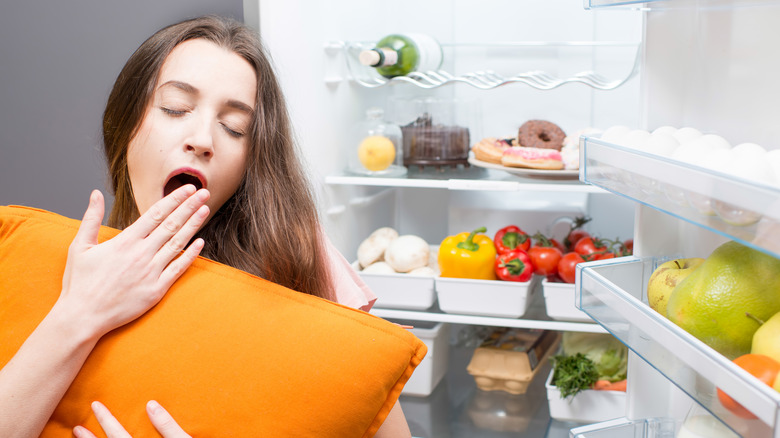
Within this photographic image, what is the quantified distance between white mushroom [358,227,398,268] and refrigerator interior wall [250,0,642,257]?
73 millimetres

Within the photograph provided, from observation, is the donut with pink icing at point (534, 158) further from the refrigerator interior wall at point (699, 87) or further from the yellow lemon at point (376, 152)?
the refrigerator interior wall at point (699, 87)

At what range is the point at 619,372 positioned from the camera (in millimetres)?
1878

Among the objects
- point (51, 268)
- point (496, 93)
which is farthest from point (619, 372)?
point (51, 268)

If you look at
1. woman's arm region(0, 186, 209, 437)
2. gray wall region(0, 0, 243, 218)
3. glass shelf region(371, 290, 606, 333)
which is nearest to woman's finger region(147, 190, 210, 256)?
woman's arm region(0, 186, 209, 437)

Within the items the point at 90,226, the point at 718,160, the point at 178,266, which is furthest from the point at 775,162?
the point at 90,226

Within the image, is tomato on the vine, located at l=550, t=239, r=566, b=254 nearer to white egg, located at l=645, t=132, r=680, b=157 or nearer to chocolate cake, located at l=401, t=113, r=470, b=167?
chocolate cake, located at l=401, t=113, r=470, b=167

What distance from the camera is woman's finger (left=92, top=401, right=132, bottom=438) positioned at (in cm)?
76

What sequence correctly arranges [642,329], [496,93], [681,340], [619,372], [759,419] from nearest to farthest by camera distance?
[759,419]
[681,340]
[642,329]
[619,372]
[496,93]

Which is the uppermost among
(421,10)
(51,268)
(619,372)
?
(421,10)

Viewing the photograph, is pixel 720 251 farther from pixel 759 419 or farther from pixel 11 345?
pixel 11 345

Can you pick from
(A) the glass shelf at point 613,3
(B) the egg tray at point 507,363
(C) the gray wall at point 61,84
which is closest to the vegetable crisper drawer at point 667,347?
(A) the glass shelf at point 613,3

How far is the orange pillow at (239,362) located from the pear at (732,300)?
0.32m

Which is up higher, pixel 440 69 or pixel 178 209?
pixel 440 69

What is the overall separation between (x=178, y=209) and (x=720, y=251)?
67 centimetres
